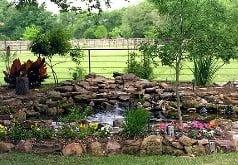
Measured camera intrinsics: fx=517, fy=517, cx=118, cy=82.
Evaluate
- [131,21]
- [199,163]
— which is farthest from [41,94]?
[131,21]

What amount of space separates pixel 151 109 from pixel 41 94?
2.56 meters

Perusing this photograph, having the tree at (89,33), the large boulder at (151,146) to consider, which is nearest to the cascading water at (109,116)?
the large boulder at (151,146)

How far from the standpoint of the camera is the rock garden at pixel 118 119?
24.7 ft

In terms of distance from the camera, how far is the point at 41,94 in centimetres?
1170

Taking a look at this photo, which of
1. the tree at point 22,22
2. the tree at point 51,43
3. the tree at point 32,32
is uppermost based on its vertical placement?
the tree at point 22,22

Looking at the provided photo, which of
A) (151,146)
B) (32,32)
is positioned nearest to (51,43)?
(32,32)

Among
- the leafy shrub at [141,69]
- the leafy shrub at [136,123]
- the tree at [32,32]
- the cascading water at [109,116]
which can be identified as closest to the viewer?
the leafy shrub at [136,123]

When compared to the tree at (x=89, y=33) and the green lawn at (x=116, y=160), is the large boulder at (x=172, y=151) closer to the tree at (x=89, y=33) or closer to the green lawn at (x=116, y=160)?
the green lawn at (x=116, y=160)

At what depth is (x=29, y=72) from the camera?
12758 mm

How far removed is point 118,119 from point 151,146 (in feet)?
6.32

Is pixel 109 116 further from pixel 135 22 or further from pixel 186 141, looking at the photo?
pixel 135 22

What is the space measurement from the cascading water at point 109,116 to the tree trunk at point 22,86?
2108 mm

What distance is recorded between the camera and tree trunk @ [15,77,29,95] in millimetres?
11875

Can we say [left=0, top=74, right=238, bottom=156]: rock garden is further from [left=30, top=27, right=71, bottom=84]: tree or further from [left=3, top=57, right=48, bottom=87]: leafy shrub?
[left=30, top=27, right=71, bottom=84]: tree
